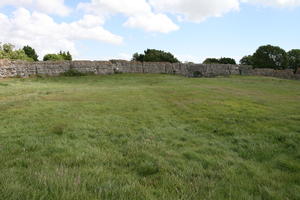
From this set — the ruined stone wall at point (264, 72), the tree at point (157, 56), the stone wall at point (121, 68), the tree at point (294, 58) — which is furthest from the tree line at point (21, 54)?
the tree at point (294, 58)

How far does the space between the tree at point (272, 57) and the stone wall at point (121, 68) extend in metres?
18.3

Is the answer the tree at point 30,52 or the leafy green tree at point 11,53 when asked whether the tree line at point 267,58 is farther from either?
the tree at point 30,52

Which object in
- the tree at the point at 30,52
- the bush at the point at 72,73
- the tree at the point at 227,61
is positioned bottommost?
the bush at the point at 72,73

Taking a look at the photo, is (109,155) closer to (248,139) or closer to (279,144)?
(248,139)

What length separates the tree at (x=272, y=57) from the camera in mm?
49594

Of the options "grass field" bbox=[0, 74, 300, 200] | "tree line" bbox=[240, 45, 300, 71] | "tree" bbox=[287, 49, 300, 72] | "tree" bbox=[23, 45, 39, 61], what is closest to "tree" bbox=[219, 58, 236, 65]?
"tree line" bbox=[240, 45, 300, 71]

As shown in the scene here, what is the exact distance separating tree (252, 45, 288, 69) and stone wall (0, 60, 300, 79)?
60.1ft

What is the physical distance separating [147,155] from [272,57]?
176ft

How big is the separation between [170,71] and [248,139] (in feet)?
70.8

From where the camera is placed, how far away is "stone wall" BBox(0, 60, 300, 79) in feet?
62.6

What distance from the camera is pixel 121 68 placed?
78.5ft

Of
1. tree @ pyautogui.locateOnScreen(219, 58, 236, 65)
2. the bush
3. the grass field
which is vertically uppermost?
tree @ pyautogui.locateOnScreen(219, 58, 236, 65)

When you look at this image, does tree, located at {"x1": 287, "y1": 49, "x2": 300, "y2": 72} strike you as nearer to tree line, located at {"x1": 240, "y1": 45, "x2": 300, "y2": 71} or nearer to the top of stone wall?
tree line, located at {"x1": 240, "y1": 45, "x2": 300, "y2": 71}

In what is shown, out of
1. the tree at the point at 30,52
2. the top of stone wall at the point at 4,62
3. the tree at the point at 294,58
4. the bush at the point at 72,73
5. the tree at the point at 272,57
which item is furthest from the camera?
the tree at the point at 30,52
